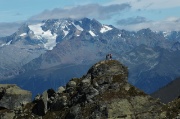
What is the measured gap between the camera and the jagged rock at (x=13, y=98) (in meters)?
70.8

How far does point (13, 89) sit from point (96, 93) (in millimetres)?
18833

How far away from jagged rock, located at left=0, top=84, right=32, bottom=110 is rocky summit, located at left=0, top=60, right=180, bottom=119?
2.23 m

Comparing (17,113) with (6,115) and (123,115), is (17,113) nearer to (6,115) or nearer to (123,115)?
(6,115)

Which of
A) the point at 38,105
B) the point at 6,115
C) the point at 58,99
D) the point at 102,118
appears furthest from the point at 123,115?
the point at 6,115

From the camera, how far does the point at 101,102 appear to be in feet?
190

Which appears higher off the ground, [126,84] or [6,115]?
[126,84]

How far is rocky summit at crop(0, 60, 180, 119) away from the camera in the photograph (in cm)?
5619

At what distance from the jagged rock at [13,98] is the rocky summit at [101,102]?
223 centimetres

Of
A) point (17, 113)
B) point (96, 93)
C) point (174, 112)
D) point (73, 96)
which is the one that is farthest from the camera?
point (17, 113)

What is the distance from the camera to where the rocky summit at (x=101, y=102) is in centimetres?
5619

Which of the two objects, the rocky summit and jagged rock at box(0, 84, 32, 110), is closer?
the rocky summit

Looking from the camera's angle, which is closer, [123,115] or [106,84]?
[123,115]

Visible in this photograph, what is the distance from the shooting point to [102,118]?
56.4 meters

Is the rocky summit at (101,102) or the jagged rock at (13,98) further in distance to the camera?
the jagged rock at (13,98)
